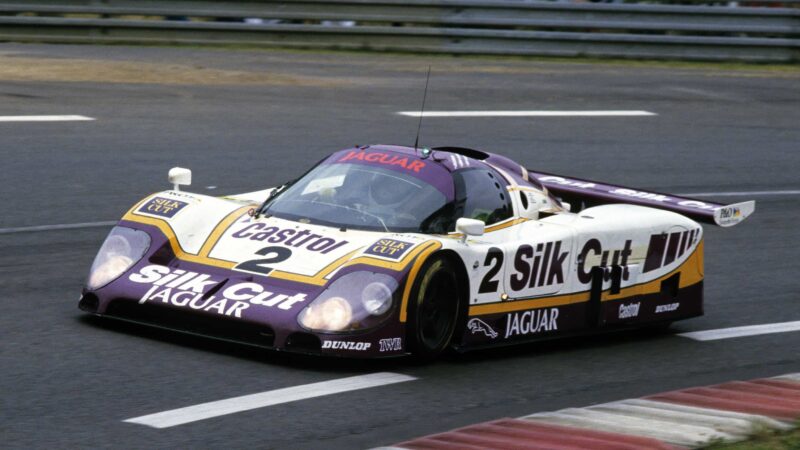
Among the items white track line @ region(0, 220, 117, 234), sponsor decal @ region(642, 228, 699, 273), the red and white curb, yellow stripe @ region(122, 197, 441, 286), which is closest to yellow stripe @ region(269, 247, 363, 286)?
yellow stripe @ region(122, 197, 441, 286)

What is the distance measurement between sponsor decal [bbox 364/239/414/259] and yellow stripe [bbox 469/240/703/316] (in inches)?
20.8

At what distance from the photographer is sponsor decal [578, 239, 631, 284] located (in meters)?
7.84

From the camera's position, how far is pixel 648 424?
5.82m

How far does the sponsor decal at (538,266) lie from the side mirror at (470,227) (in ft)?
1.12

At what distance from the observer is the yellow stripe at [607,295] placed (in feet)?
23.9

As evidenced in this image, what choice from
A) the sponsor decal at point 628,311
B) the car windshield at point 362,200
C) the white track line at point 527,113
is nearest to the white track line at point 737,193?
the white track line at point 527,113

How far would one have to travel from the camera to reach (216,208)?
25.4 feet

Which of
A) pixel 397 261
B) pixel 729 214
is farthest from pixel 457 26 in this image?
pixel 397 261

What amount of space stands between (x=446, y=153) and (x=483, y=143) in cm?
626

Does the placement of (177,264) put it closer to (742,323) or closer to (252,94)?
(742,323)

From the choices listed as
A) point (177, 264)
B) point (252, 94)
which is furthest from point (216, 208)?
point (252, 94)

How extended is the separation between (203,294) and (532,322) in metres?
1.81

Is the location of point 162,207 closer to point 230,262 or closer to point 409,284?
point 230,262

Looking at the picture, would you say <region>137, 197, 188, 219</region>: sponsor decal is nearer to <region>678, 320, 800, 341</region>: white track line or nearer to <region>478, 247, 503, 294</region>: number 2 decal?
<region>478, 247, 503, 294</region>: number 2 decal
